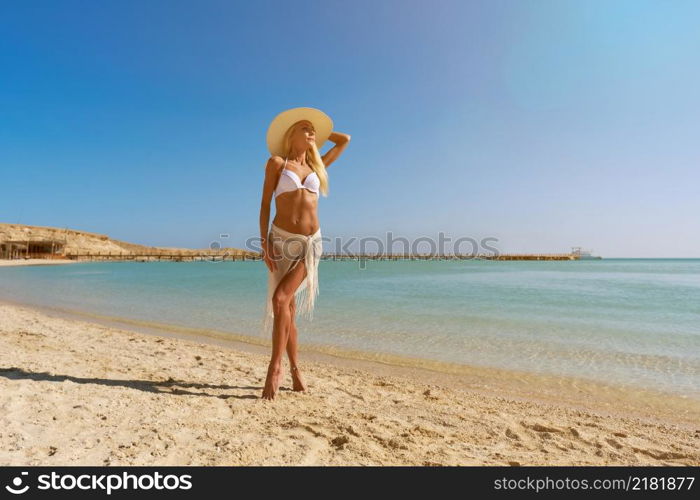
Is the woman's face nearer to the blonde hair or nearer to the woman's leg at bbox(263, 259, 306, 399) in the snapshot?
the blonde hair

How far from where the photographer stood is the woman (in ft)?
11.9

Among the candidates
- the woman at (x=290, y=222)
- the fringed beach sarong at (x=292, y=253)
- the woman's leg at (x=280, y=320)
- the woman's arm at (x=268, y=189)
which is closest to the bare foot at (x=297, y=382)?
the woman at (x=290, y=222)

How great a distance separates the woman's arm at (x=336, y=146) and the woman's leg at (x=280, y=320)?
3.85 feet

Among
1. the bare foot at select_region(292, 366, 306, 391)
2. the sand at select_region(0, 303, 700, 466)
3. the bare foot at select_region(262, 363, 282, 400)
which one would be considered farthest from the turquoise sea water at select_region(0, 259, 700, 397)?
the bare foot at select_region(262, 363, 282, 400)

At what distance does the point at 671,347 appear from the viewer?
6883 mm

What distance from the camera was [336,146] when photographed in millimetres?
→ 4195

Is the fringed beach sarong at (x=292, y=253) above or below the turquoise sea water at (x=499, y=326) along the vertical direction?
above

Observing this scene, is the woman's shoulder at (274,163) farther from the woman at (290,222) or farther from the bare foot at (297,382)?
the bare foot at (297,382)

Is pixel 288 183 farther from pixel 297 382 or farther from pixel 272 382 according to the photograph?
pixel 297 382

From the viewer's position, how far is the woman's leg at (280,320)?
359cm

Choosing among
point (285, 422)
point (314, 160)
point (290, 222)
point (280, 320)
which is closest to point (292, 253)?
point (290, 222)

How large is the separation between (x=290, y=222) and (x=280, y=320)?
92 cm

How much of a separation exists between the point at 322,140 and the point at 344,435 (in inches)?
111

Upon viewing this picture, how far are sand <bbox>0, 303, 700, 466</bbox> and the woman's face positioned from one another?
242 cm
